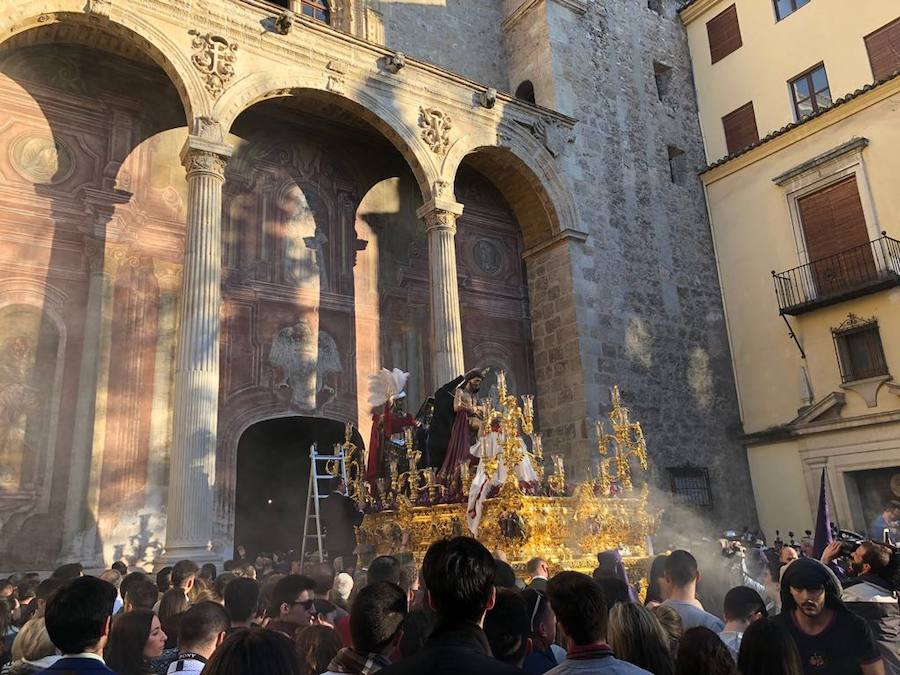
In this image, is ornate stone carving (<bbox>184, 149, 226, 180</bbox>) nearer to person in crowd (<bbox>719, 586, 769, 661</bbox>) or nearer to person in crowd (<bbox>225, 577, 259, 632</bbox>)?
person in crowd (<bbox>225, 577, 259, 632</bbox>)

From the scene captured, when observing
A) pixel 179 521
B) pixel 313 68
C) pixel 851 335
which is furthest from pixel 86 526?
pixel 851 335

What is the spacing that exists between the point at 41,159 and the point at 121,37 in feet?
7.55

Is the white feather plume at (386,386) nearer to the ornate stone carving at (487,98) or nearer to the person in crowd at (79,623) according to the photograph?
the ornate stone carving at (487,98)

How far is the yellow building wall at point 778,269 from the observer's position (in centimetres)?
1572

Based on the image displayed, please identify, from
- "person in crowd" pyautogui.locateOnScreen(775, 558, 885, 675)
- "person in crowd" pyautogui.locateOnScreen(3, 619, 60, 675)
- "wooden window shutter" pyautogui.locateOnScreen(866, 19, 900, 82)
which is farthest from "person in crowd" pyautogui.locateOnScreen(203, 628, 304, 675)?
"wooden window shutter" pyautogui.locateOnScreen(866, 19, 900, 82)

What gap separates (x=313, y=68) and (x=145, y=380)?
20.2 feet

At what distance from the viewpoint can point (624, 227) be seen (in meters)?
17.3

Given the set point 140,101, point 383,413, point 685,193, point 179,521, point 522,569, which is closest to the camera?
point 522,569

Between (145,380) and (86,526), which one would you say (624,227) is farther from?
(86,526)

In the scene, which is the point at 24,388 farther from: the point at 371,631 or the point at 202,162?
the point at 371,631

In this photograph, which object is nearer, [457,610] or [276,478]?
[457,610]

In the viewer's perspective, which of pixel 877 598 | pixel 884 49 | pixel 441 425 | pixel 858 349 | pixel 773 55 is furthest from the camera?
pixel 773 55

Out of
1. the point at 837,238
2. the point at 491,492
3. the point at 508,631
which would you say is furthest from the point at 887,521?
the point at 508,631

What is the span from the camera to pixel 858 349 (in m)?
16.0
